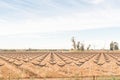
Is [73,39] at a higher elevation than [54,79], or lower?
higher

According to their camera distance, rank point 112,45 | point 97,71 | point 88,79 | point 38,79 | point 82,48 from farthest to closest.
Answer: point 112,45 → point 82,48 → point 97,71 → point 38,79 → point 88,79

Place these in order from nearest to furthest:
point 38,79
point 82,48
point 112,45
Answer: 1. point 38,79
2. point 82,48
3. point 112,45

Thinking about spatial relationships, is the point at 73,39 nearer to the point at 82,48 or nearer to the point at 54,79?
the point at 82,48

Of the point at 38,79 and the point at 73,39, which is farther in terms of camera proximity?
the point at 73,39

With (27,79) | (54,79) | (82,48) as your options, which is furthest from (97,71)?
(82,48)

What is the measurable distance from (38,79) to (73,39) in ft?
301

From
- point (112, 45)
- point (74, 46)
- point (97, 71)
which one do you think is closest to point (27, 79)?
point (97, 71)

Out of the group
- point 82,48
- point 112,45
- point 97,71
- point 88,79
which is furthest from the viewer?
point 112,45

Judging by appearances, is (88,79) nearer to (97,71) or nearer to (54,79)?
(54,79)

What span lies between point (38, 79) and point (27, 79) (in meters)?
1.24

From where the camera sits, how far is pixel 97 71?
23.9 m

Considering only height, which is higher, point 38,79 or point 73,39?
point 73,39

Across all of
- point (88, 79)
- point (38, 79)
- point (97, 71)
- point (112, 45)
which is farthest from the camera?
point (112, 45)

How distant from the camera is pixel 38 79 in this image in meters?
17.3
